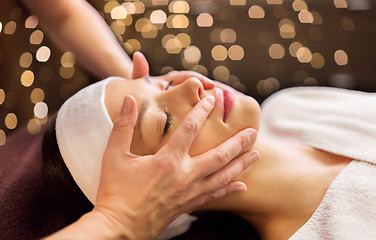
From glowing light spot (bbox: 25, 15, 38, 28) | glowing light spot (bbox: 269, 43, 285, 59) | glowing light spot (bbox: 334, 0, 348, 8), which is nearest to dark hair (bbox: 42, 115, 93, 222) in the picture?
glowing light spot (bbox: 25, 15, 38, 28)

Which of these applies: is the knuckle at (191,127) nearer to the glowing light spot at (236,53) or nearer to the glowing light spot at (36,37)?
the glowing light spot at (236,53)

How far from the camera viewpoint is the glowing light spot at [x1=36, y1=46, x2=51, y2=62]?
5.28ft

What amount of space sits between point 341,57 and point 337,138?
63 cm

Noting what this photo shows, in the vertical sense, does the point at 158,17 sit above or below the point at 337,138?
above

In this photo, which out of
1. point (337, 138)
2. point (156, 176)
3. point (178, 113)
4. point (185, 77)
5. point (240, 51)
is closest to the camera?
point (156, 176)

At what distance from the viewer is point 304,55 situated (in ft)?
5.31

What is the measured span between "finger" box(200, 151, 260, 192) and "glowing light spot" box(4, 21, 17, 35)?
3.63 ft

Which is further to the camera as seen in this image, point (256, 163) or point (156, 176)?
point (256, 163)

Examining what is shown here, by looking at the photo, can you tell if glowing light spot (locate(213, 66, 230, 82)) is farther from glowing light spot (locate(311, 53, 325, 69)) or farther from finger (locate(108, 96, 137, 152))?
finger (locate(108, 96, 137, 152))

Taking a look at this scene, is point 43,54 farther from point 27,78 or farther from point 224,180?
point 224,180

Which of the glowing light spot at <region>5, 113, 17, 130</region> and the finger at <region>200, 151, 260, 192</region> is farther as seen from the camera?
the glowing light spot at <region>5, 113, 17, 130</region>

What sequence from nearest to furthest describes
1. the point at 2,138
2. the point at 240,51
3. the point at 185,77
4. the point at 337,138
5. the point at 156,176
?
the point at 156,176 → the point at 185,77 → the point at 337,138 → the point at 2,138 → the point at 240,51

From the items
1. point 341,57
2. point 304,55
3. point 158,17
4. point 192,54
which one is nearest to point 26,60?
point 158,17

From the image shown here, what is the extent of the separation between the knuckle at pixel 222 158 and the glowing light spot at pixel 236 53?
869 millimetres
